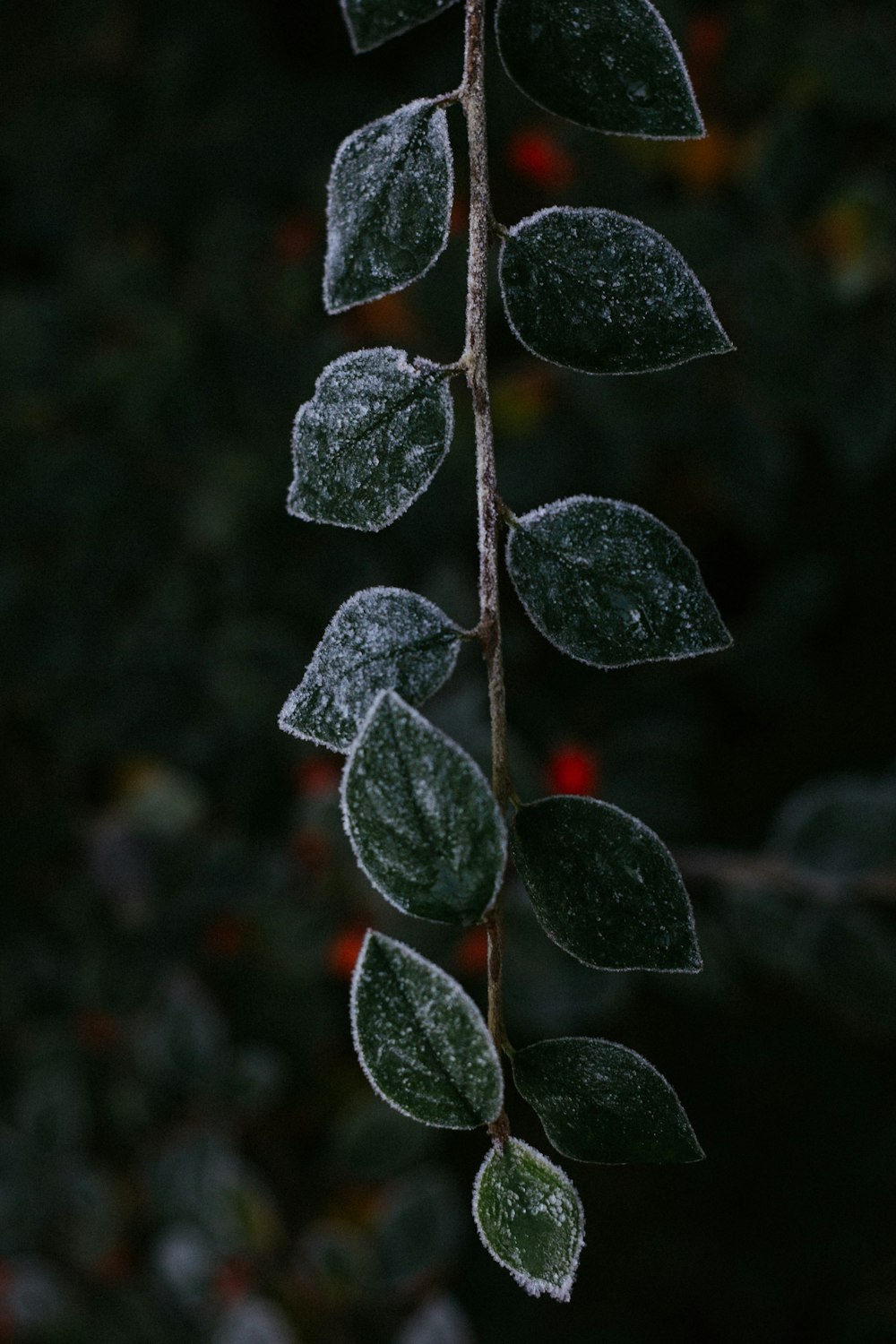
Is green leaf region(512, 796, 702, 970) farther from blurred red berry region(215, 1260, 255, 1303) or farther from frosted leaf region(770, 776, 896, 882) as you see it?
blurred red berry region(215, 1260, 255, 1303)

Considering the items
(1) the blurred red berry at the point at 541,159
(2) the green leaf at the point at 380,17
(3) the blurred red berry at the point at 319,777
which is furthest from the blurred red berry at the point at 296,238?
(2) the green leaf at the point at 380,17

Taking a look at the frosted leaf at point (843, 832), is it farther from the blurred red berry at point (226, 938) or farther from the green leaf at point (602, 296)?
the green leaf at point (602, 296)

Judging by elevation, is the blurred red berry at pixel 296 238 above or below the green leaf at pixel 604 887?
below

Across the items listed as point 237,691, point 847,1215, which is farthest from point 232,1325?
point 847,1215

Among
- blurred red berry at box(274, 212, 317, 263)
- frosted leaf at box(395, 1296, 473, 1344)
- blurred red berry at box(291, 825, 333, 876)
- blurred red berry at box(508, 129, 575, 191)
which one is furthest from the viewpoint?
blurred red berry at box(274, 212, 317, 263)

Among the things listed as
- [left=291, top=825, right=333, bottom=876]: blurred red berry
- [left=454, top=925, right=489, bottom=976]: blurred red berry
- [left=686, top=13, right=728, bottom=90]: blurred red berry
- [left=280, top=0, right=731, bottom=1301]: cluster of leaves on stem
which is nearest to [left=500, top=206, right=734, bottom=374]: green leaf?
[left=280, top=0, right=731, bottom=1301]: cluster of leaves on stem

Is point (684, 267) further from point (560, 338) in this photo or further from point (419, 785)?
point (419, 785)

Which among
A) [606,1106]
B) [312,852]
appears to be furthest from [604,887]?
[312,852]

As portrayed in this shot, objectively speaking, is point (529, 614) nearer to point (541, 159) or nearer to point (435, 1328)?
point (541, 159)
